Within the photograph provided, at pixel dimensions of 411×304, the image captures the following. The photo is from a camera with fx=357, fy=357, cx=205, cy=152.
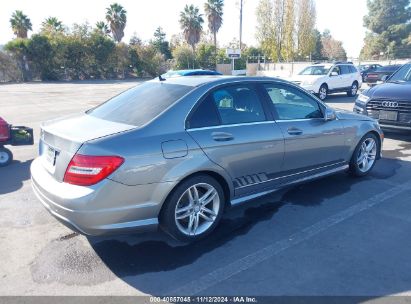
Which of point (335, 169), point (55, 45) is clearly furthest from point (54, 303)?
point (55, 45)

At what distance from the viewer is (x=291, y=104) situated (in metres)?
4.57

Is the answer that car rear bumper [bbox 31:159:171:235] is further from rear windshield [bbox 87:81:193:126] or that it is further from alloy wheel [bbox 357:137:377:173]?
alloy wheel [bbox 357:137:377:173]

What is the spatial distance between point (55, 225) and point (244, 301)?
2.39m

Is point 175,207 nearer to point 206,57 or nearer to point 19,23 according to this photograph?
point 206,57

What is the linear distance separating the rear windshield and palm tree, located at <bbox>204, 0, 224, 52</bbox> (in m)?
50.3

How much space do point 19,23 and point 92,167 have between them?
46.8 metres

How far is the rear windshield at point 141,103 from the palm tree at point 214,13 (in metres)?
50.3

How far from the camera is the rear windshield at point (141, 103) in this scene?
3.51 metres

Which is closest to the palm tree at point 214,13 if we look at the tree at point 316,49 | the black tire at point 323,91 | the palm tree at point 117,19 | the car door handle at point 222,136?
the palm tree at point 117,19

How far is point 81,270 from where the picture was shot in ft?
10.4

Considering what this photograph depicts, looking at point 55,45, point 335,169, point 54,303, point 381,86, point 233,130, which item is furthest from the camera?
point 55,45

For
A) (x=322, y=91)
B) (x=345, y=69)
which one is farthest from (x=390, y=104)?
(x=345, y=69)

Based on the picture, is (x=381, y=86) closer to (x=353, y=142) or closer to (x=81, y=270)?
(x=353, y=142)

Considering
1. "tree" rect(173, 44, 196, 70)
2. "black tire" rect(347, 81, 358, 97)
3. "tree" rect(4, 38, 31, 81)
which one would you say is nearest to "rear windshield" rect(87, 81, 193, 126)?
"black tire" rect(347, 81, 358, 97)
